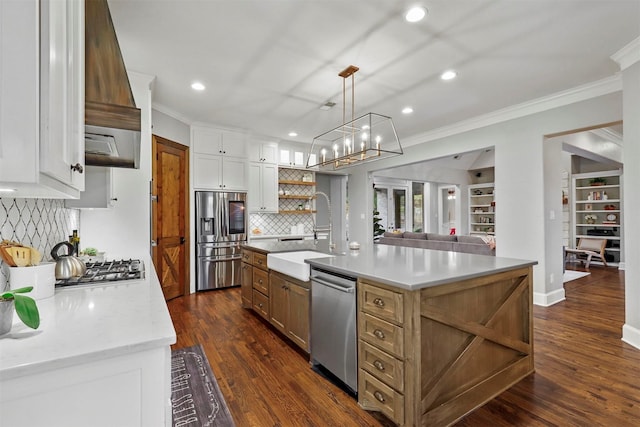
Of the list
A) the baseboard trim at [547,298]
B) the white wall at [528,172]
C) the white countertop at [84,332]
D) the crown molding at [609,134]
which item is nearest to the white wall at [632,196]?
the white wall at [528,172]

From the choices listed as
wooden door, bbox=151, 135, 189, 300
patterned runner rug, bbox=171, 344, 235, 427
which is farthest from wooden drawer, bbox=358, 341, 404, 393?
wooden door, bbox=151, 135, 189, 300

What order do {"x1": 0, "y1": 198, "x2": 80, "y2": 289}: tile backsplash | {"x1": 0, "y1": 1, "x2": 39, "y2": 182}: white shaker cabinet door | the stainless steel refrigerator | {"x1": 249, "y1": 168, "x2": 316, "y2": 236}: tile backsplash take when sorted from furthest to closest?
{"x1": 249, "y1": 168, "x2": 316, "y2": 236}: tile backsplash
the stainless steel refrigerator
{"x1": 0, "y1": 198, "x2": 80, "y2": 289}: tile backsplash
{"x1": 0, "y1": 1, "x2": 39, "y2": 182}: white shaker cabinet door

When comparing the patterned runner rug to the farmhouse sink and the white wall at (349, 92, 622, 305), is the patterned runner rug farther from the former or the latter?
the white wall at (349, 92, 622, 305)

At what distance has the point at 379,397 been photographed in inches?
69.8

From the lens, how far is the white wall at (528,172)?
3.60 metres

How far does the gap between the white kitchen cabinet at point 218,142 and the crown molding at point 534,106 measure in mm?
3358

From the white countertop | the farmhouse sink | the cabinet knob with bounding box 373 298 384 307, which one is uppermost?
the white countertop

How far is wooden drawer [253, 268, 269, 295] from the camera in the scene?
10.6ft

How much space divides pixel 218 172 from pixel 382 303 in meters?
4.04

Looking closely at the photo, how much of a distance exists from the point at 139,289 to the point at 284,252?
1.75 m

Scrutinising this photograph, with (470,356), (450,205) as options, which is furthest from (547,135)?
(450,205)

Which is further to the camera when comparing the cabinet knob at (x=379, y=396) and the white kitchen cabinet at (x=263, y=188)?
the white kitchen cabinet at (x=263, y=188)

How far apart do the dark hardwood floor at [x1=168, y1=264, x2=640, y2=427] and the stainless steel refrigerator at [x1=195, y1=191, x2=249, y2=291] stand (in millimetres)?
1129

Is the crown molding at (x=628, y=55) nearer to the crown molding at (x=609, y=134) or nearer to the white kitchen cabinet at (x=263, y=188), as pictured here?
the crown molding at (x=609, y=134)
